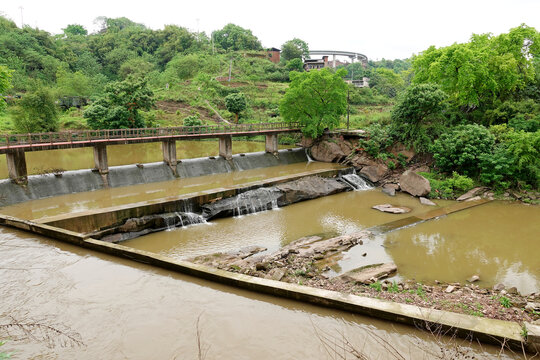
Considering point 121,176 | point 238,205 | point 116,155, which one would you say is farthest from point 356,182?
point 116,155

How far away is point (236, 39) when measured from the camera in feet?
290

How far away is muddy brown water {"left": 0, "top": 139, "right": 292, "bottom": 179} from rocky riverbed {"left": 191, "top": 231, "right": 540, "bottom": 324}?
17853 millimetres

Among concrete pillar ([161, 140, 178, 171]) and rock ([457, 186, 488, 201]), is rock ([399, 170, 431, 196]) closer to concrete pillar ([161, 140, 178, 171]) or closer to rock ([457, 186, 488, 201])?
rock ([457, 186, 488, 201])

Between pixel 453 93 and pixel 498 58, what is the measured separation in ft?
13.8

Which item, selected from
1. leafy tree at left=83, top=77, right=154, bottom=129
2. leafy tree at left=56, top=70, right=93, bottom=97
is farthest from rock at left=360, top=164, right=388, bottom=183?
leafy tree at left=56, top=70, right=93, bottom=97

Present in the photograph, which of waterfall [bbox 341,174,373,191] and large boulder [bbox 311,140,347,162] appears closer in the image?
waterfall [bbox 341,174,373,191]

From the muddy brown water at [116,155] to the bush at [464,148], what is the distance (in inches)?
772

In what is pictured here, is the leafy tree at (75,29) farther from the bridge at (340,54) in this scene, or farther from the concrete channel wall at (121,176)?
the concrete channel wall at (121,176)

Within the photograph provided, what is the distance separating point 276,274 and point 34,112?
107 ft

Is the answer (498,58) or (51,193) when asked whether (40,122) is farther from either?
(498,58)

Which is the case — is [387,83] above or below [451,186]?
above

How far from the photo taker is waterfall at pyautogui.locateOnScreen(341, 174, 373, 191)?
25688mm

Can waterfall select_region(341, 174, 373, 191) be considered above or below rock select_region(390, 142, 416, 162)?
below

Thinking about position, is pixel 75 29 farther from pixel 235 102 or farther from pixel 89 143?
pixel 89 143
